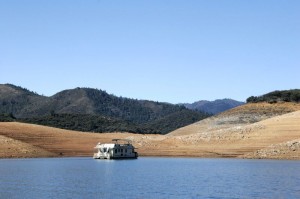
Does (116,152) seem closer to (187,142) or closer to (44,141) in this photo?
(187,142)

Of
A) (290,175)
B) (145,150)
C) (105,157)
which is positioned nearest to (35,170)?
(290,175)

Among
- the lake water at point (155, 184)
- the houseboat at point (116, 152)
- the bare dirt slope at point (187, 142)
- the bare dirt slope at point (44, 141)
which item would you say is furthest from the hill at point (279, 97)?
the lake water at point (155, 184)

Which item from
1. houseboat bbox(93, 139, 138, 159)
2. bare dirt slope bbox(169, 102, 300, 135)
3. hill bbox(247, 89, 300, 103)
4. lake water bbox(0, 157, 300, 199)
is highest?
hill bbox(247, 89, 300, 103)

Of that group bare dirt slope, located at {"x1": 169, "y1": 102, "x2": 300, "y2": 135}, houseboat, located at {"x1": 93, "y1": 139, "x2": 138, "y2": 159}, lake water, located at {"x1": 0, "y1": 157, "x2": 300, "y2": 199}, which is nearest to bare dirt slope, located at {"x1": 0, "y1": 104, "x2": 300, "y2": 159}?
houseboat, located at {"x1": 93, "y1": 139, "x2": 138, "y2": 159}

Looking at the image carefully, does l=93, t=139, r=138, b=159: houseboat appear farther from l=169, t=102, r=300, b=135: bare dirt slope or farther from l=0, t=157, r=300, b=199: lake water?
l=0, t=157, r=300, b=199: lake water

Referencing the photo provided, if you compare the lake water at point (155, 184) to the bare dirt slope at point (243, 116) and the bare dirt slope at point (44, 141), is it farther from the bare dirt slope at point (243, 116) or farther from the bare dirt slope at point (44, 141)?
the bare dirt slope at point (243, 116)

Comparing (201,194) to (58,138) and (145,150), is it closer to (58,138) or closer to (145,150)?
(145,150)

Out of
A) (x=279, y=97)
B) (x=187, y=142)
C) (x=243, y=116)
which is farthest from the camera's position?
(x=279, y=97)

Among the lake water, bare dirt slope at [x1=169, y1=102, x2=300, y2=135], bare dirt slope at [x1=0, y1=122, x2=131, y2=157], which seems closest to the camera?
the lake water

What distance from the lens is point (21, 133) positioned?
130 meters

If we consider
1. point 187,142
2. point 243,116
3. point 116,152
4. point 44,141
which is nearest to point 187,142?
point 187,142

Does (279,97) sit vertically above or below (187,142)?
above

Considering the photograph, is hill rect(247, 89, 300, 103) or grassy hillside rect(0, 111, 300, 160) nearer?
grassy hillside rect(0, 111, 300, 160)

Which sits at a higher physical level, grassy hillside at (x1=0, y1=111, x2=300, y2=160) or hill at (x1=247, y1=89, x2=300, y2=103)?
hill at (x1=247, y1=89, x2=300, y2=103)
